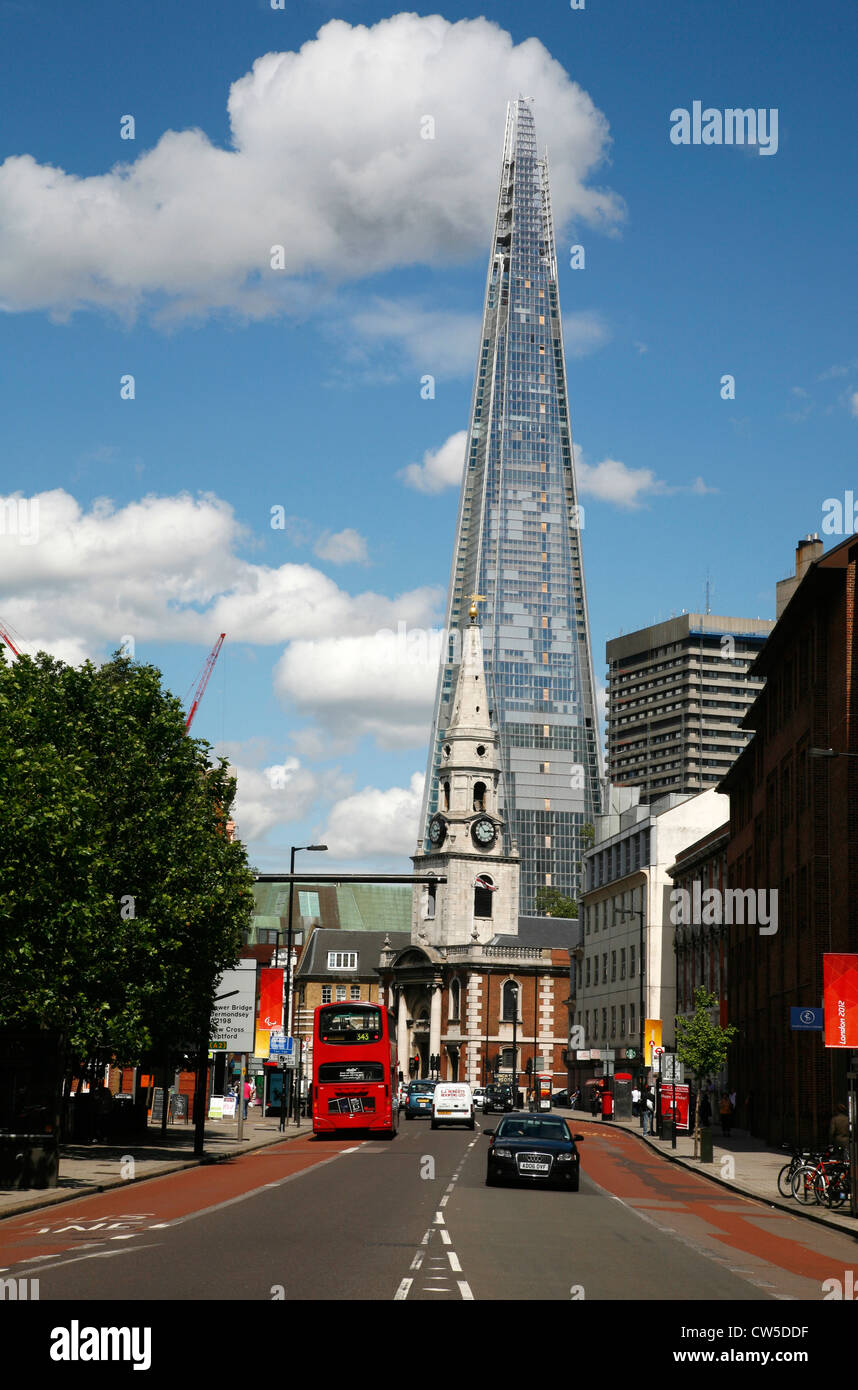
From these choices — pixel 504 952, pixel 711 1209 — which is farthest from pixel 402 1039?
pixel 711 1209

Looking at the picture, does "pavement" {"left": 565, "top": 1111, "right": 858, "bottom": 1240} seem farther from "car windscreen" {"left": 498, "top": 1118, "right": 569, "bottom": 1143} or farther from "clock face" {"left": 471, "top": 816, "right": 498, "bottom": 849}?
"clock face" {"left": 471, "top": 816, "right": 498, "bottom": 849}

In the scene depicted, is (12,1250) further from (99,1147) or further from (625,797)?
(625,797)

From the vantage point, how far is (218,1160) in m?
44.6

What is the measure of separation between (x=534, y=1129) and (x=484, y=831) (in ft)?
385

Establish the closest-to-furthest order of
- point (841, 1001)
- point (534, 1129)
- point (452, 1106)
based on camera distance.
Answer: point (841, 1001), point (534, 1129), point (452, 1106)

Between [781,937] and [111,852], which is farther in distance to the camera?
[781,937]

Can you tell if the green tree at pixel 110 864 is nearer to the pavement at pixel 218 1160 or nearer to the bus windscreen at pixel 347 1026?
the pavement at pixel 218 1160

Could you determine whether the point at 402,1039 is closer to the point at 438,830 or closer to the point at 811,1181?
the point at 438,830

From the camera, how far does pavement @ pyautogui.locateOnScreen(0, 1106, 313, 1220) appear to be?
28.6m

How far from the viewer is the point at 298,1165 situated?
139ft

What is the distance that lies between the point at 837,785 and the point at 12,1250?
33.5m
